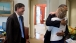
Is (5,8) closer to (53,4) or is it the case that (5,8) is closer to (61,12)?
(53,4)

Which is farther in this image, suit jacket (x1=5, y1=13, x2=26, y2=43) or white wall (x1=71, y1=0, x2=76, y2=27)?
white wall (x1=71, y1=0, x2=76, y2=27)

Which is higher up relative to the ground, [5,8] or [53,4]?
[53,4]

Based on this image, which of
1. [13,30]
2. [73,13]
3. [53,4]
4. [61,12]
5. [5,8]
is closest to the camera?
[61,12]

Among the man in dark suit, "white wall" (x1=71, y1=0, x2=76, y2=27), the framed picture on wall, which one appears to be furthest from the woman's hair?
the framed picture on wall


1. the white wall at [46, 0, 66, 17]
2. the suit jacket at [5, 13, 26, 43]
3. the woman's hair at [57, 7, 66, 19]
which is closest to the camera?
the woman's hair at [57, 7, 66, 19]

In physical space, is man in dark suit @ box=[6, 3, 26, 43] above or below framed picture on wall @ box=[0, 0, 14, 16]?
below

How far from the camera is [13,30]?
2406 millimetres

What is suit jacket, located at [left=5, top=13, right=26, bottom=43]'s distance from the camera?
2363 mm

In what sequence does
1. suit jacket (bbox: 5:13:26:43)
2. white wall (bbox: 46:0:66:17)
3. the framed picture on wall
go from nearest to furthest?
suit jacket (bbox: 5:13:26:43)
the framed picture on wall
white wall (bbox: 46:0:66:17)

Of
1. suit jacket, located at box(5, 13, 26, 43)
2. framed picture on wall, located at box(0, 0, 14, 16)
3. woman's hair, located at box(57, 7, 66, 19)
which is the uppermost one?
framed picture on wall, located at box(0, 0, 14, 16)

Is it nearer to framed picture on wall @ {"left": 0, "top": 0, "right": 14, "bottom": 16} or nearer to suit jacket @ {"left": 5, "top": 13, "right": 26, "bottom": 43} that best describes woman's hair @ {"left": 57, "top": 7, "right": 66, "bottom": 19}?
suit jacket @ {"left": 5, "top": 13, "right": 26, "bottom": 43}

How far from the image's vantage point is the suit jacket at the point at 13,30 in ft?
7.75

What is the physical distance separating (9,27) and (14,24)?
0.11m

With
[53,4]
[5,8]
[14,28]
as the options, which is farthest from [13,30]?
[53,4]
